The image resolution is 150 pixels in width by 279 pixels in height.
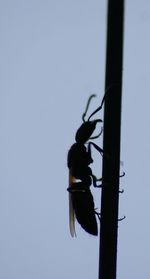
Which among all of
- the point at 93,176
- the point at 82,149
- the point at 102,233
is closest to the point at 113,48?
the point at 102,233

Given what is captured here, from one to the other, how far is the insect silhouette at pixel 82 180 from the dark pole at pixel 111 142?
122cm

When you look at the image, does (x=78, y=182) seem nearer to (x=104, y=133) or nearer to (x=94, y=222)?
(x=94, y=222)

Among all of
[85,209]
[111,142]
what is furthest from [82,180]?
[111,142]

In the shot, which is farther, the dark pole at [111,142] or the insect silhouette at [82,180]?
the insect silhouette at [82,180]

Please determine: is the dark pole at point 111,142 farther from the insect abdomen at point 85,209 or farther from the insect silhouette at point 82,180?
the insect abdomen at point 85,209

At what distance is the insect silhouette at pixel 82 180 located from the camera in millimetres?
2045

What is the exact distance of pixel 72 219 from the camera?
2.39 metres

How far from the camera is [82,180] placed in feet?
7.27

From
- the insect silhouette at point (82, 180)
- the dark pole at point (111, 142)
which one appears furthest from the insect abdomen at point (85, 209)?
the dark pole at point (111, 142)

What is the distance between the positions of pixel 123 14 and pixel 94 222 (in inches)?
62.0

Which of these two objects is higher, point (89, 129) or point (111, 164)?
point (89, 129)

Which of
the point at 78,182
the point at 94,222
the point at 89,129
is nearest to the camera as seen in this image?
the point at 89,129

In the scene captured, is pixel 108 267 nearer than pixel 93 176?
Yes

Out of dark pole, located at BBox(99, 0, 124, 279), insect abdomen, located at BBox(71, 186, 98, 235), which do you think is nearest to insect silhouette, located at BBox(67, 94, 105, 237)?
insect abdomen, located at BBox(71, 186, 98, 235)
